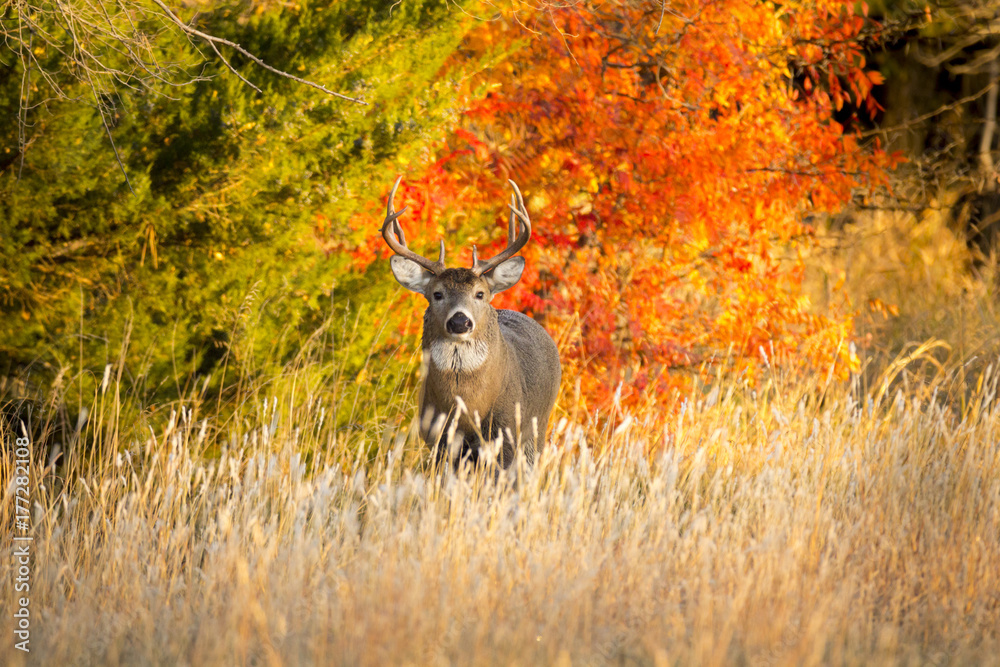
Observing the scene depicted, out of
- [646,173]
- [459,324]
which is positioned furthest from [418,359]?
[646,173]

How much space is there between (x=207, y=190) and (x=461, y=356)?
5.60 feet

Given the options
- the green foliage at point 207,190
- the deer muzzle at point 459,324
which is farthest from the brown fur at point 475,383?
the green foliage at point 207,190

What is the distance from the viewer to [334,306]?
6555mm

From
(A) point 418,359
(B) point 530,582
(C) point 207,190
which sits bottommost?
(B) point 530,582

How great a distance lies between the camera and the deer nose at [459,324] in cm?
570

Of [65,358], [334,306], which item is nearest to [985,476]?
[334,306]

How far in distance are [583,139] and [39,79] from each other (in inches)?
133

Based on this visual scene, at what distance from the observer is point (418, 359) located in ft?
22.5

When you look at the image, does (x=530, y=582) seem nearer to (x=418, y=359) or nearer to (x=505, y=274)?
(x=505, y=274)

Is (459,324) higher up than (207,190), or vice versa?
(207,190)

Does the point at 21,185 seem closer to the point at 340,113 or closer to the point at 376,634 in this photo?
the point at 340,113

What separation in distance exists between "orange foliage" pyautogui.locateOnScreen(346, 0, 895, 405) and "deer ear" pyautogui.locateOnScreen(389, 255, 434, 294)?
0.75 metres

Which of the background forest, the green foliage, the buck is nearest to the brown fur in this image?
the buck

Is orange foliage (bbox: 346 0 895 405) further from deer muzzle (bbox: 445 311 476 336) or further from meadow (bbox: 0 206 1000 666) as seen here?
meadow (bbox: 0 206 1000 666)
